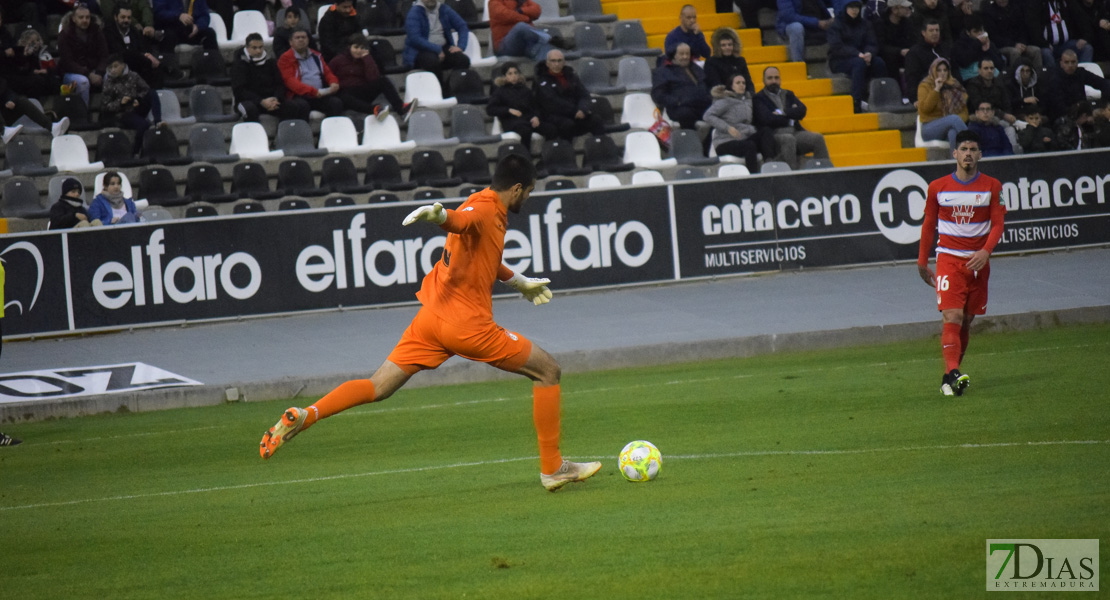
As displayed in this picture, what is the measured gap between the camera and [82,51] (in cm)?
2072

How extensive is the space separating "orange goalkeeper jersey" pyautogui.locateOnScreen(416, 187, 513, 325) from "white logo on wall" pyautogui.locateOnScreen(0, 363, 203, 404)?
23.9 ft

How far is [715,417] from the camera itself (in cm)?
1114

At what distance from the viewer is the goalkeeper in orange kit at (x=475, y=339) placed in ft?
26.8

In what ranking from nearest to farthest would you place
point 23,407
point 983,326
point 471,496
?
point 471,496 < point 23,407 < point 983,326

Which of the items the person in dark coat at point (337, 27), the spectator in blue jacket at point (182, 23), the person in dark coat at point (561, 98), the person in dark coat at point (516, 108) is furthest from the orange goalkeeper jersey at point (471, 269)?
the spectator in blue jacket at point (182, 23)

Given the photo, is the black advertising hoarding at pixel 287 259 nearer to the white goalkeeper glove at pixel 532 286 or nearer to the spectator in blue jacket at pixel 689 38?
the spectator in blue jacket at pixel 689 38

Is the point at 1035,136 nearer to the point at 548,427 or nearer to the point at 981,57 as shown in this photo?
the point at 981,57

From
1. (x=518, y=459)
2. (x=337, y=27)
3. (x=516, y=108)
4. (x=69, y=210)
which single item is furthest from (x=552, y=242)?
(x=518, y=459)

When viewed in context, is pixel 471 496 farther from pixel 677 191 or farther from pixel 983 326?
pixel 677 191

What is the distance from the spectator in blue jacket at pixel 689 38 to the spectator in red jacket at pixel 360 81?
4850 millimetres

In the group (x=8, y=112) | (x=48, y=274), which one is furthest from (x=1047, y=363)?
(x=8, y=112)

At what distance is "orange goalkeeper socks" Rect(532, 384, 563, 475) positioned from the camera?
27.2ft

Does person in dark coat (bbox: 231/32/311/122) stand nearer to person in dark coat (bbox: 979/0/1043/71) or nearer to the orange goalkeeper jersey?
the orange goalkeeper jersey

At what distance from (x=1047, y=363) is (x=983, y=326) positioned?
10.7 ft
